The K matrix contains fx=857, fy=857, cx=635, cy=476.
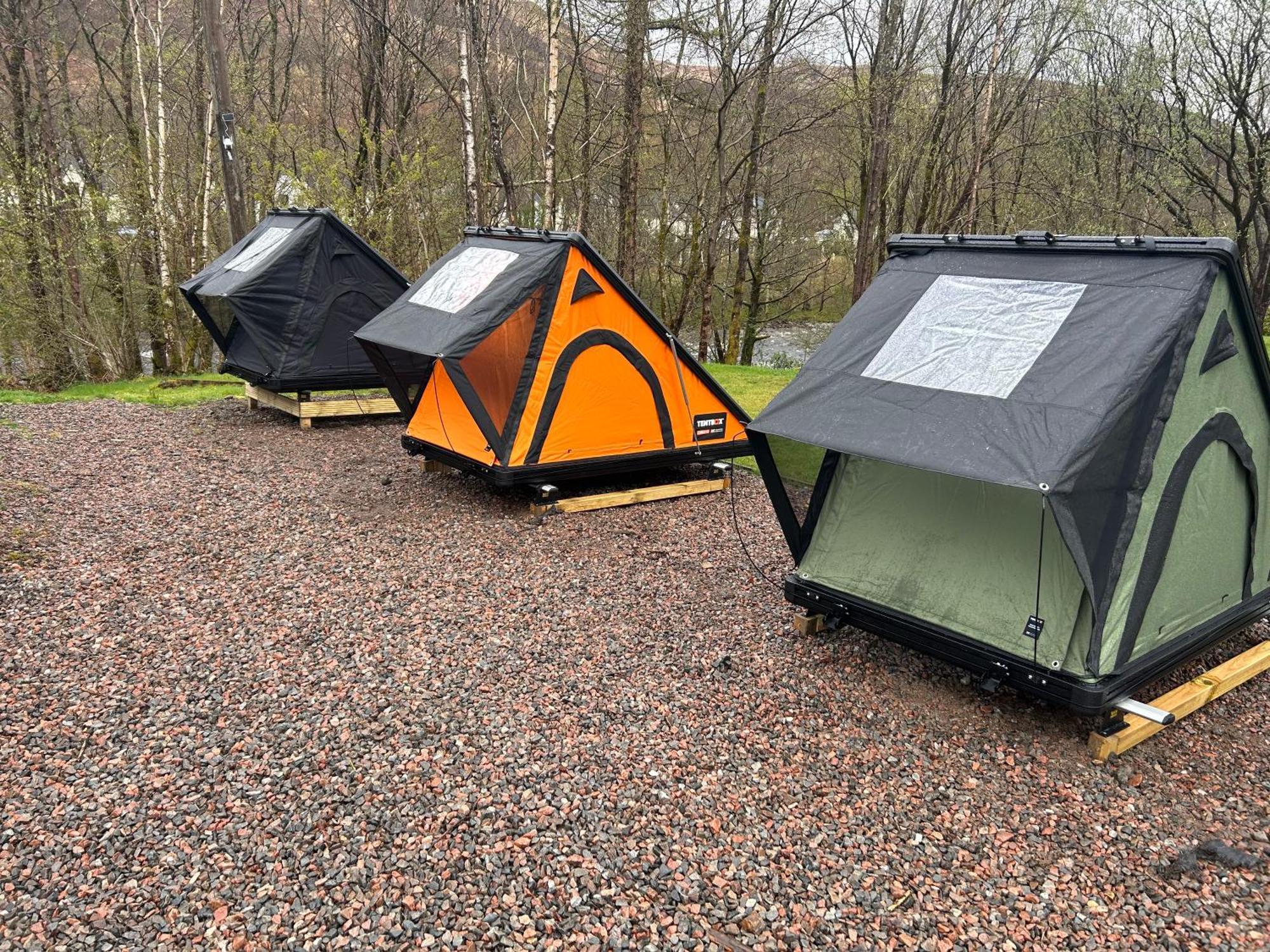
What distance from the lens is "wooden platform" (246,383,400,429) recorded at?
10.5 metres

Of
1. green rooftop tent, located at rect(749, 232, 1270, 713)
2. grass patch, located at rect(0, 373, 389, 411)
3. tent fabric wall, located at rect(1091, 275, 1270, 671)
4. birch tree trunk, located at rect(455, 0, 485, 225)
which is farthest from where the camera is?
birch tree trunk, located at rect(455, 0, 485, 225)

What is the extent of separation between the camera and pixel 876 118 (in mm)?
18906

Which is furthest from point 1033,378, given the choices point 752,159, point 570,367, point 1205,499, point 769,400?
point 752,159

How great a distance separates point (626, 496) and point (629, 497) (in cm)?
4

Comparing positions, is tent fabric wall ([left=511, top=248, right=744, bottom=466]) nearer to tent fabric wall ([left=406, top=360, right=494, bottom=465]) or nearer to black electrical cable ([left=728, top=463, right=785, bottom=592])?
tent fabric wall ([left=406, top=360, right=494, bottom=465])

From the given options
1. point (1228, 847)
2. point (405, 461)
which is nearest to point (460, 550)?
point (405, 461)

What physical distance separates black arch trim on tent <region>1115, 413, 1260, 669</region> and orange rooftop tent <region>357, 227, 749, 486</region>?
4629 mm

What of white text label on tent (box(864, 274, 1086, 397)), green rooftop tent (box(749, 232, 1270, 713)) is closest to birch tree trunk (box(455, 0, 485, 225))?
green rooftop tent (box(749, 232, 1270, 713))

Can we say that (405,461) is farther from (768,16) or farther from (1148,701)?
(768,16)

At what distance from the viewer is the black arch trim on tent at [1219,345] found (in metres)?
4.09

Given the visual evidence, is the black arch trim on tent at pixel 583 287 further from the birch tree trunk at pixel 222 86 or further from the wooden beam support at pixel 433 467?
the birch tree trunk at pixel 222 86

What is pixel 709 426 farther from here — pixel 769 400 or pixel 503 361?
pixel 769 400

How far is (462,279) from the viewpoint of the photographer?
7574 mm

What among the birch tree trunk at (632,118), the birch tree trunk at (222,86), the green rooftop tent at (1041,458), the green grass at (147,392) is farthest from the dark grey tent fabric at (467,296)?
the birch tree trunk at (222,86)
